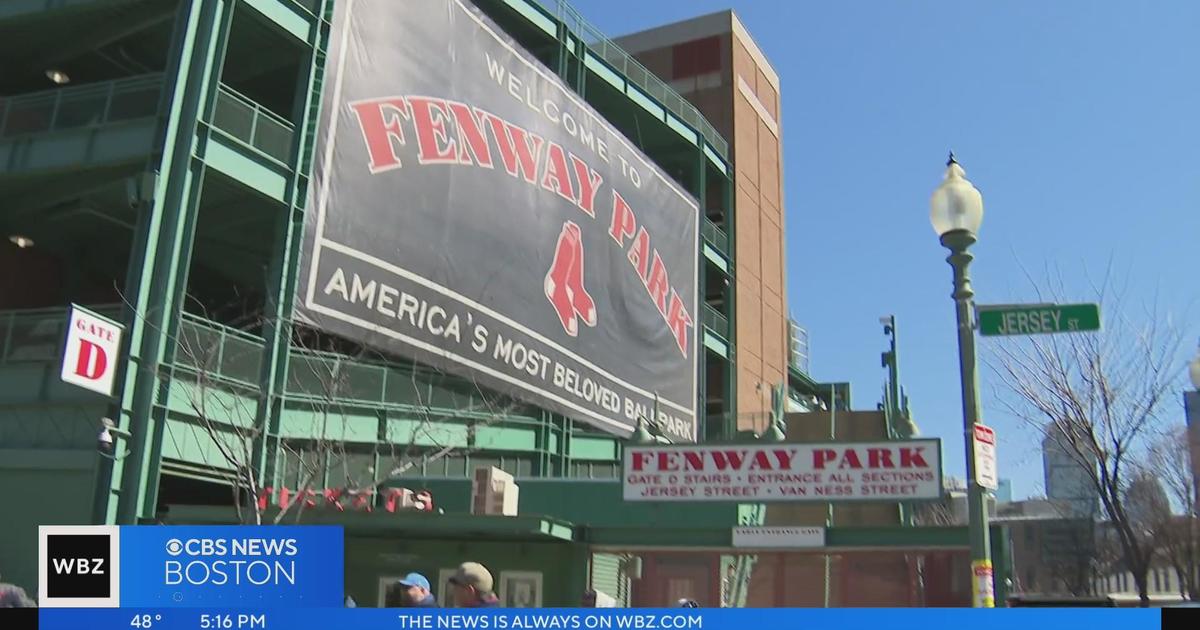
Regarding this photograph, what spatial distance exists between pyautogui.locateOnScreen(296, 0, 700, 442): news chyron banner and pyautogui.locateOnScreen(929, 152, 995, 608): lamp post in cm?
1502

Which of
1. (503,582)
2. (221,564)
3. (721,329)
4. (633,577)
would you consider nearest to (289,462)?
(503,582)

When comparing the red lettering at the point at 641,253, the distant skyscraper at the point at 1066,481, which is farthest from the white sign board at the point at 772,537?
the red lettering at the point at 641,253

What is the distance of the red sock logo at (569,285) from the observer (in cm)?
3005

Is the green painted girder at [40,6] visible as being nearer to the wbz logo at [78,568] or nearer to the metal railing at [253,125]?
the metal railing at [253,125]

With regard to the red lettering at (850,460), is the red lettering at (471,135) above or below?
above

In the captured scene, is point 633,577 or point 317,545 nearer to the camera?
point 317,545

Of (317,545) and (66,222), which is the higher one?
(66,222)

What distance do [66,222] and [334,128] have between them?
269 inches

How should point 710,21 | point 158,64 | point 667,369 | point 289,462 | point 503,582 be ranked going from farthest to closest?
point 710,21 < point 667,369 < point 158,64 < point 289,462 < point 503,582

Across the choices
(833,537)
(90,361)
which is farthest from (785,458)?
(90,361)

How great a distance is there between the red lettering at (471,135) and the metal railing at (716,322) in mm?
14405

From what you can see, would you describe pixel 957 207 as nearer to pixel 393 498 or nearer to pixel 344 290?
pixel 393 498

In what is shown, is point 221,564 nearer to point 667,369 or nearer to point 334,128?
point 334,128

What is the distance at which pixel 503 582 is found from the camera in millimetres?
18547
